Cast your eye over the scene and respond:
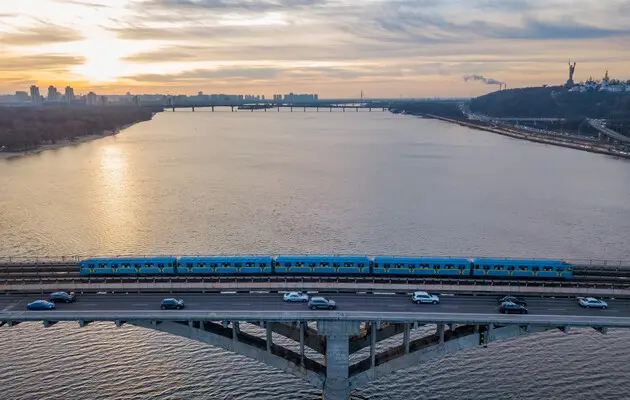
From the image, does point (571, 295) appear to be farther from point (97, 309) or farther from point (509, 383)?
point (97, 309)

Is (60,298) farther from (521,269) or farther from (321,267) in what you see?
(521,269)

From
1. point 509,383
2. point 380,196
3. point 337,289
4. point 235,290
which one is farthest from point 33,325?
point 380,196

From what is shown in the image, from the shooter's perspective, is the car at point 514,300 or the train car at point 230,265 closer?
the car at point 514,300

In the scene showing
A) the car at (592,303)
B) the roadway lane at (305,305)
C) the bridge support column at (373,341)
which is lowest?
the bridge support column at (373,341)

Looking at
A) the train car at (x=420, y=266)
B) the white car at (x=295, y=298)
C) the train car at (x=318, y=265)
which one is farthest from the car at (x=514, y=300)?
the white car at (x=295, y=298)

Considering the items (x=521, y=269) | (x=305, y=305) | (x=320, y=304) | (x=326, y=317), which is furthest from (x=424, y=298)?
(x=521, y=269)

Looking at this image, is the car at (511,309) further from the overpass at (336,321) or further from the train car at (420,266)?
the train car at (420,266)
